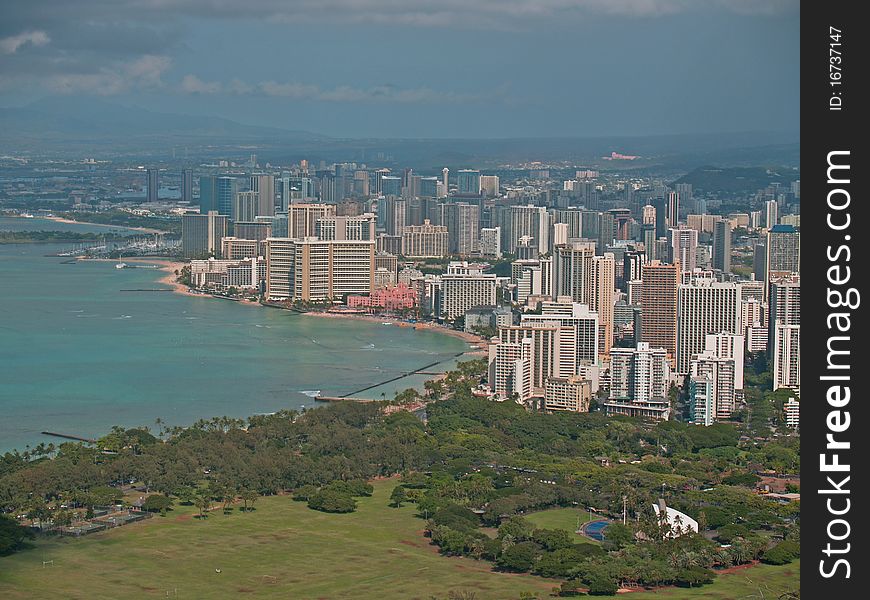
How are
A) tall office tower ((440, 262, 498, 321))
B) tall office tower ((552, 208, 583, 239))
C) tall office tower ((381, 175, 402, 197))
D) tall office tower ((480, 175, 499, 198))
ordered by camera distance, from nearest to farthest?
tall office tower ((440, 262, 498, 321)), tall office tower ((552, 208, 583, 239)), tall office tower ((480, 175, 499, 198)), tall office tower ((381, 175, 402, 197))

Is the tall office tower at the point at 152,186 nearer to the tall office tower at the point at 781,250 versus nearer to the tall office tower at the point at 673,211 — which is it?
the tall office tower at the point at 673,211

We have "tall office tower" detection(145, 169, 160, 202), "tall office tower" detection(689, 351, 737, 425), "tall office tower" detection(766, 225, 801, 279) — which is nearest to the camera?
"tall office tower" detection(689, 351, 737, 425)

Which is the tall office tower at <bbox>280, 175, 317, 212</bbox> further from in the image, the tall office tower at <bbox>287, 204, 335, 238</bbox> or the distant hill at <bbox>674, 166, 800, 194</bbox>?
the tall office tower at <bbox>287, 204, 335, 238</bbox>

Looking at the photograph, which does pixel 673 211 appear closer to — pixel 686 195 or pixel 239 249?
pixel 686 195

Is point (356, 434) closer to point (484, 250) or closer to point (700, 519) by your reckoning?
point (700, 519)

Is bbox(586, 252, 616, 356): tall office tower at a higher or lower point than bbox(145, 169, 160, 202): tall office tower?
lower

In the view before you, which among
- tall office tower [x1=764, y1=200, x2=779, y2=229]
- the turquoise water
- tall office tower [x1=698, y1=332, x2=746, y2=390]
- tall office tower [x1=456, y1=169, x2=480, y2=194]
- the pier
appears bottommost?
the pier

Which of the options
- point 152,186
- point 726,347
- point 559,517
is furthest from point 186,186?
point 559,517

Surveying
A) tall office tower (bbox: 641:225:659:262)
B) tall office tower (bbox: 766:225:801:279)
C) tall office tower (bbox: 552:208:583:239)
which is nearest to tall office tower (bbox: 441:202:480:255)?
tall office tower (bbox: 552:208:583:239)
